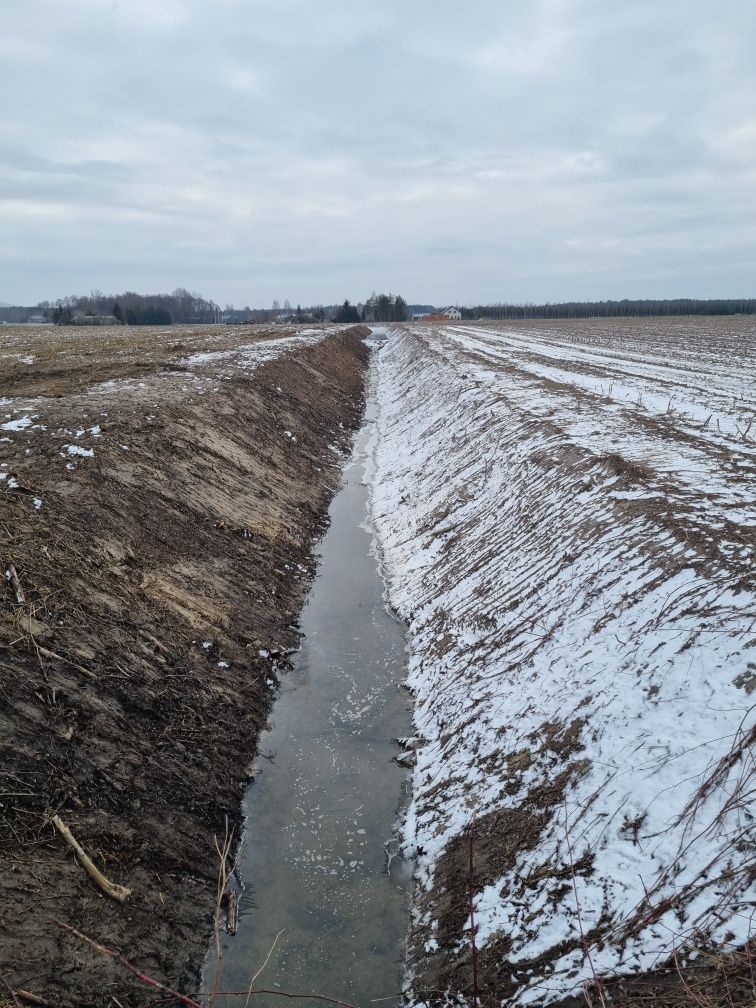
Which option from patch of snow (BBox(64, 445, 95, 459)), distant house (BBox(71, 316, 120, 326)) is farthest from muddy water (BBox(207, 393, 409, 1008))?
distant house (BBox(71, 316, 120, 326))

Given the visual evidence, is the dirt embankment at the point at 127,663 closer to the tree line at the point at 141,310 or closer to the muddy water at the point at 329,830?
the muddy water at the point at 329,830

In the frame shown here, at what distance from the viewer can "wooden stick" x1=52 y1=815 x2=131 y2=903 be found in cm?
511

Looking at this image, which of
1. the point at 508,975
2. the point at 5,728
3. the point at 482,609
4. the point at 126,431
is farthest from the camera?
the point at 126,431

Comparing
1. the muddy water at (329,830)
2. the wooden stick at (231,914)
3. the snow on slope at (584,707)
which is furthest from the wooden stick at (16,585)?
the snow on slope at (584,707)

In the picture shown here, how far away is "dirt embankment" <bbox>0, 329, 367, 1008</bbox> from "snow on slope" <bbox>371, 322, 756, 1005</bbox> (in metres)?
2.36

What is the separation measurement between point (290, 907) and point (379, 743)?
2.51 metres

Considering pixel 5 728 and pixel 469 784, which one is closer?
pixel 5 728

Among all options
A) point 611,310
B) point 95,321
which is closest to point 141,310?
point 95,321

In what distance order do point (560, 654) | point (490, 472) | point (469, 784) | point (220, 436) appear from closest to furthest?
point (469, 784) < point (560, 654) < point (490, 472) < point (220, 436)

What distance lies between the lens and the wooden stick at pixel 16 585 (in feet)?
22.4

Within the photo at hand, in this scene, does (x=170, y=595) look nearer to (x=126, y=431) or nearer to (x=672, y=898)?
(x=126, y=431)

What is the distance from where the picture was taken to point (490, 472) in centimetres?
1374

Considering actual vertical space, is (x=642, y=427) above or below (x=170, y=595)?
above

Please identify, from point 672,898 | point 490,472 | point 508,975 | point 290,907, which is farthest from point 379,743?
point 490,472
